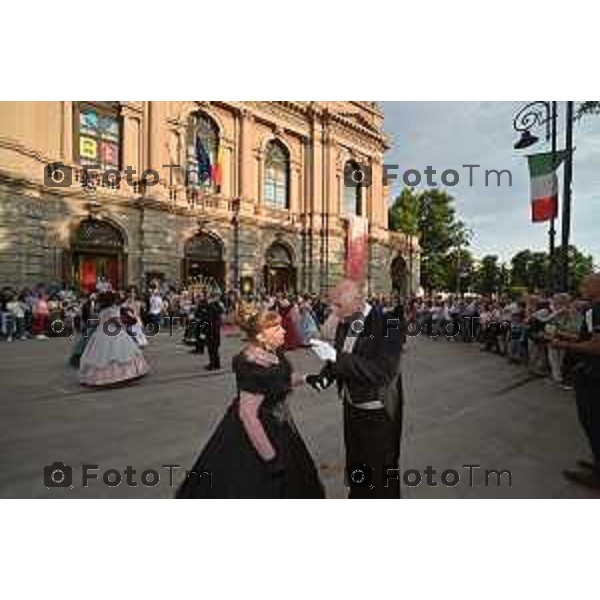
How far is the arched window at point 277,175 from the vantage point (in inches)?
268

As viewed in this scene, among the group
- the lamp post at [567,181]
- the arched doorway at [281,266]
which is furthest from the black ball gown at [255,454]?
the lamp post at [567,181]

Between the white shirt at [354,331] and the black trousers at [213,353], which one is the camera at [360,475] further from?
the black trousers at [213,353]

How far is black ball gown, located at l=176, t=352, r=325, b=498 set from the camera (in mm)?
2883

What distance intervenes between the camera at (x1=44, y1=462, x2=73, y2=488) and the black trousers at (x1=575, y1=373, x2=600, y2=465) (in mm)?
4108

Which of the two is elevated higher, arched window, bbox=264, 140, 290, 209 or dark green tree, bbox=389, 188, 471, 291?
arched window, bbox=264, 140, 290, 209

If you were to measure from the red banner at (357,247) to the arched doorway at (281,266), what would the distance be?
2.98ft

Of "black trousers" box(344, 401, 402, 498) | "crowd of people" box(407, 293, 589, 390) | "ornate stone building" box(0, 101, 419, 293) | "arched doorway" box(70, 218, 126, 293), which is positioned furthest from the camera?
"arched doorway" box(70, 218, 126, 293)

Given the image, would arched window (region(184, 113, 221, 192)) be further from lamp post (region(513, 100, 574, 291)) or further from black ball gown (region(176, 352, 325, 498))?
black ball gown (region(176, 352, 325, 498))

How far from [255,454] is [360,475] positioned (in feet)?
2.60

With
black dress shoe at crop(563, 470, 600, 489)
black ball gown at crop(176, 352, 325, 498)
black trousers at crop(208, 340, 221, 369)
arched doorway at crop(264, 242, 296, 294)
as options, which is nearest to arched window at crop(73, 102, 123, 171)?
arched doorway at crop(264, 242, 296, 294)
